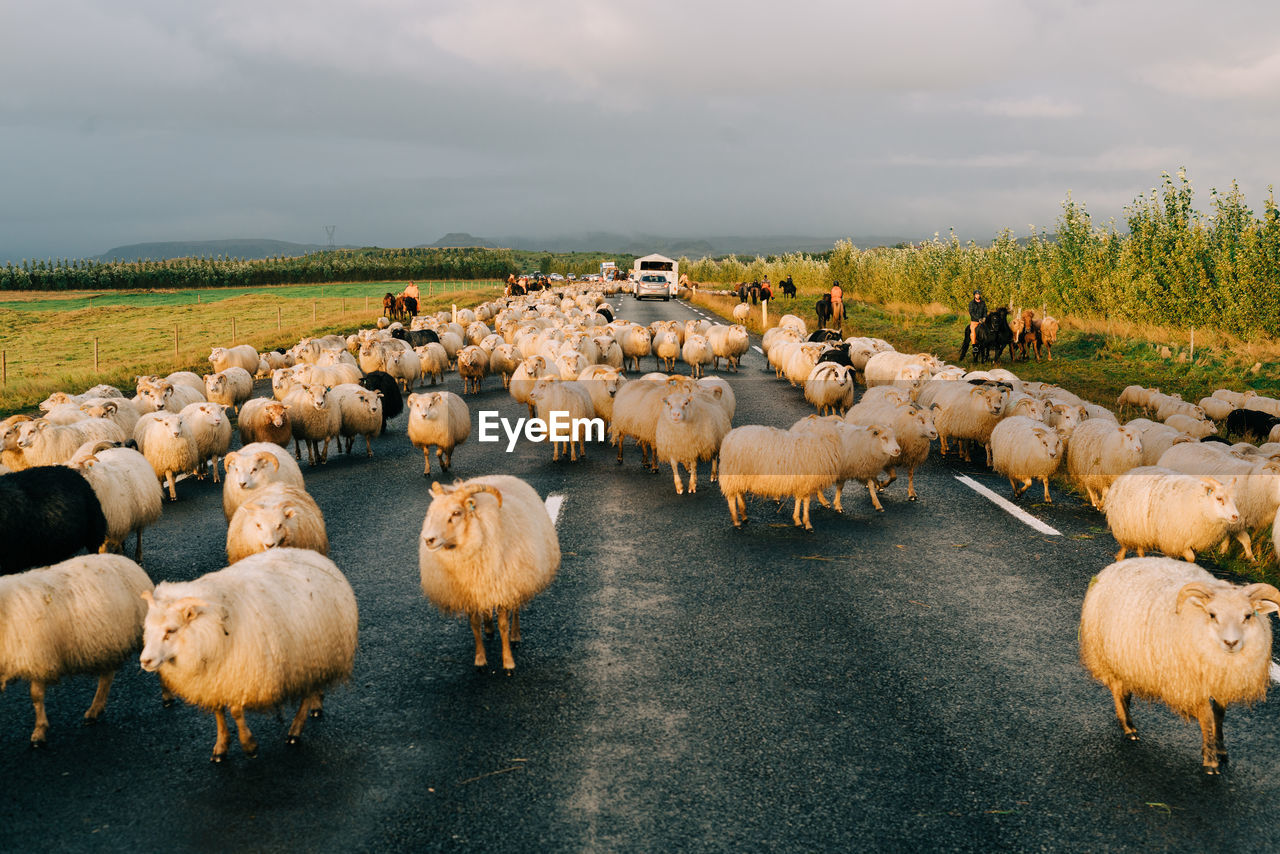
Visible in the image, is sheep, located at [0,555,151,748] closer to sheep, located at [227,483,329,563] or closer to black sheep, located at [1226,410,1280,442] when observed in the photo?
sheep, located at [227,483,329,563]

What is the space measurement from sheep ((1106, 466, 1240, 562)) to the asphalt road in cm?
50

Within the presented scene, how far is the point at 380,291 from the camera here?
7856cm

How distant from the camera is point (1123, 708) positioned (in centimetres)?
469

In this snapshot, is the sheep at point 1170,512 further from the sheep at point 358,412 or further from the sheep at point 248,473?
the sheep at point 358,412

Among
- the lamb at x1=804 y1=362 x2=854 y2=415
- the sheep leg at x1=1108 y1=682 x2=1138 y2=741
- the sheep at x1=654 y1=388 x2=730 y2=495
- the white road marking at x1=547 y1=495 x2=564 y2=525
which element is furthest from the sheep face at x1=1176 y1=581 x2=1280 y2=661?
the lamb at x1=804 y1=362 x2=854 y2=415

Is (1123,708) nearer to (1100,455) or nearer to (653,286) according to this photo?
(1100,455)

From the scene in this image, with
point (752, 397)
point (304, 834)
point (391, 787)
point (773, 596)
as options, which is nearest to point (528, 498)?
point (773, 596)

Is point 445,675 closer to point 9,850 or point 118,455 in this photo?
point 9,850

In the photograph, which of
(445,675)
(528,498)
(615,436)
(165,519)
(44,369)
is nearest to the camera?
(445,675)

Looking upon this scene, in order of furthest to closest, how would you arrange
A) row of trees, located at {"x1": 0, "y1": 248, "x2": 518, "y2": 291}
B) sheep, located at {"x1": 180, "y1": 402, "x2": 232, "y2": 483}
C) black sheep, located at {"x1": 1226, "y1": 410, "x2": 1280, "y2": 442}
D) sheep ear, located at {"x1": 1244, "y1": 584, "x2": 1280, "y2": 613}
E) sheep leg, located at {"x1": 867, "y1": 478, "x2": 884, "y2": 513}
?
row of trees, located at {"x1": 0, "y1": 248, "x2": 518, "y2": 291}, black sheep, located at {"x1": 1226, "y1": 410, "x2": 1280, "y2": 442}, sheep, located at {"x1": 180, "y1": 402, "x2": 232, "y2": 483}, sheep leg, located at {"x1": 867, "y1": 478, "x2": 884, "y2": 513}, sheep ear, located at {"x1": 1244, "y1": 584, "x2": 1280, "y2": 613}

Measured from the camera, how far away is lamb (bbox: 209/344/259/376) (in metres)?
19.8

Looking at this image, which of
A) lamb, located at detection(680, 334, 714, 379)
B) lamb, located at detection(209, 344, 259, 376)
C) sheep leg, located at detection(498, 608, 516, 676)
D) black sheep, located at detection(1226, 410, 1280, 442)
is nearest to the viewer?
sheep leg, located at detection(498, 608, 516, 676)

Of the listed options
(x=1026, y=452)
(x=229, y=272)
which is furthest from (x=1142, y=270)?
(x=229, y=272)

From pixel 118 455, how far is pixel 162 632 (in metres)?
4.74
